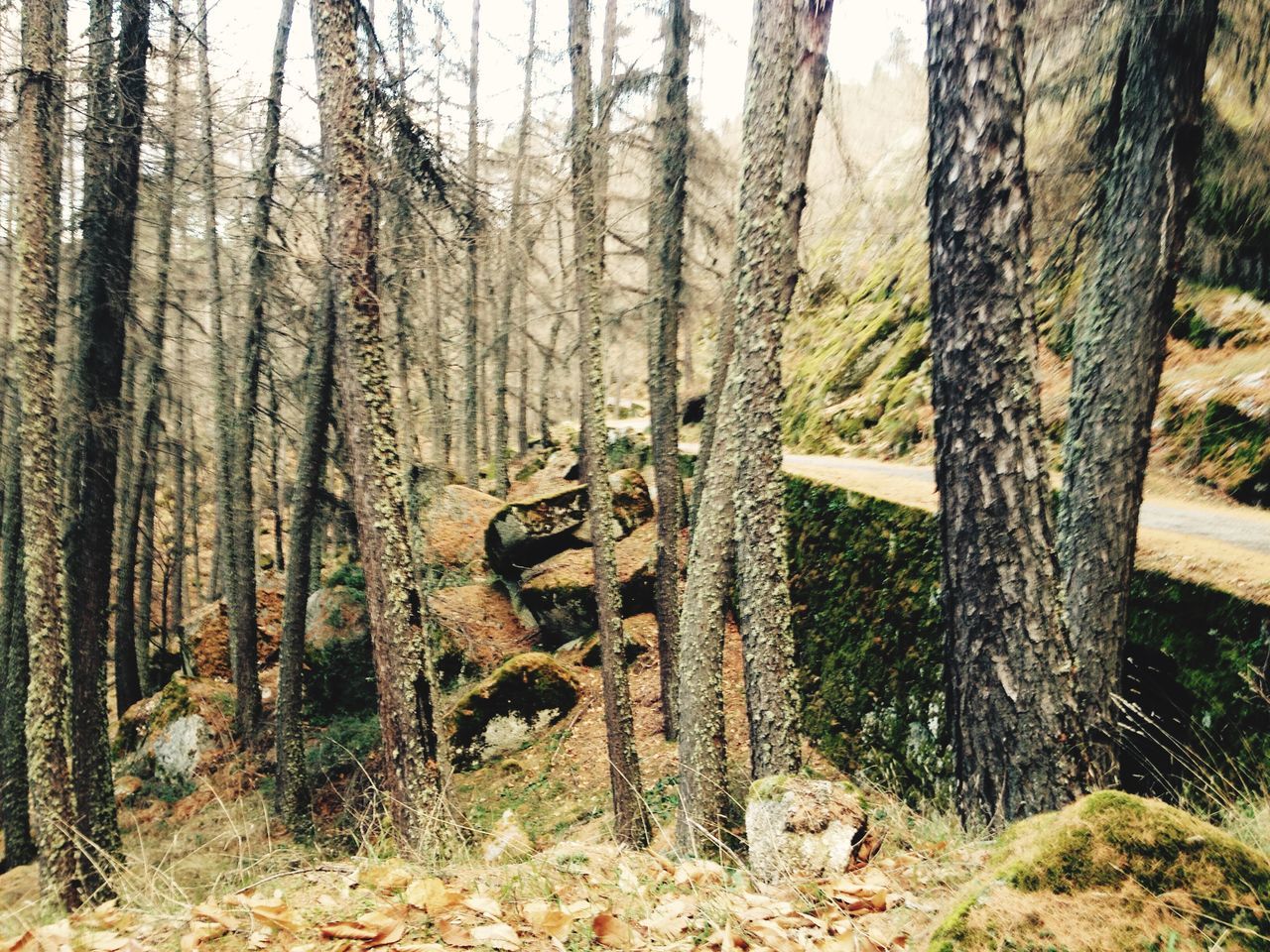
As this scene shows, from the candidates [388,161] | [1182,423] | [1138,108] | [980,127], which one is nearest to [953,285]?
[980,127]

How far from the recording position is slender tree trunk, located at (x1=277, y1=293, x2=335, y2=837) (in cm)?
991

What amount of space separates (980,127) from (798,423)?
14.7 meters

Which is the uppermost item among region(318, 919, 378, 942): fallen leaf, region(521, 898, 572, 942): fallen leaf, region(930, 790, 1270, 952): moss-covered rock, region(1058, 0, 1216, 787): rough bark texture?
region(1058, 0, 1216, 787): rough bark texture

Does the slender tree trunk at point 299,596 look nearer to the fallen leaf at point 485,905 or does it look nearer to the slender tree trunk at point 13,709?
the slender tree trunk at point 13,709

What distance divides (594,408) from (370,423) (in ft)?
9.52

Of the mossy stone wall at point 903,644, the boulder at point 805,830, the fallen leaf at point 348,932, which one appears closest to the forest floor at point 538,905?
the fallen leaf at point 348,932

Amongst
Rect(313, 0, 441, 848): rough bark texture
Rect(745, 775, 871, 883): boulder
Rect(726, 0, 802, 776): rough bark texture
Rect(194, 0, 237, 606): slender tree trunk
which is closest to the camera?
Rect(745, 775, 871, 883): boulder

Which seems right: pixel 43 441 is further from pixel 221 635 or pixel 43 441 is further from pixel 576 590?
pixel 221 635

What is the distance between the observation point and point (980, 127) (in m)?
3.59

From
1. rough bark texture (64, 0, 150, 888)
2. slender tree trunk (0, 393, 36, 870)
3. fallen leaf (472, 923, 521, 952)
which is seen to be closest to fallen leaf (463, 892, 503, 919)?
fallen leaf (472, 923, 521, 952)

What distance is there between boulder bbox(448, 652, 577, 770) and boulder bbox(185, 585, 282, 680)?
5.73m

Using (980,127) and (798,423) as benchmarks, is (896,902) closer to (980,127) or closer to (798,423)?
(980,127)

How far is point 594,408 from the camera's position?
8227mm

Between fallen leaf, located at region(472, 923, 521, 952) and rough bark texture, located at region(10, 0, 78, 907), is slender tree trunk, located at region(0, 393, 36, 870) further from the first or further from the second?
fallen leaf, located at region(472, 923, 521, 952)
